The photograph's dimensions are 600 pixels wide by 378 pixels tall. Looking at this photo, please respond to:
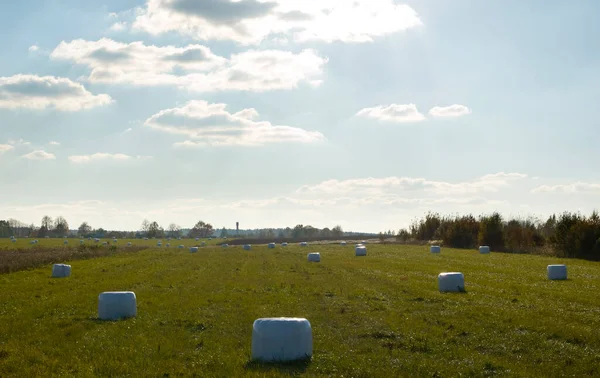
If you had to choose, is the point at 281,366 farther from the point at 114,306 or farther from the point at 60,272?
the point at 60,272

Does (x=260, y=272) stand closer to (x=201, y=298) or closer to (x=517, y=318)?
(x=201, y=298)

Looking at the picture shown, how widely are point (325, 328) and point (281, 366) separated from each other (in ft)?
14.4

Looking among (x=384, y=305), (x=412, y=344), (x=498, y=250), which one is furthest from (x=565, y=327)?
(x=498, y=250)

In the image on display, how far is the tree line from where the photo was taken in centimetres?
5066

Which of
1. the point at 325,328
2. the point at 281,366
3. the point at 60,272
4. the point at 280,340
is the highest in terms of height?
the point at 60,272

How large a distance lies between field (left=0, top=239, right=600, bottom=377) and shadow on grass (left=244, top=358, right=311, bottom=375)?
40mm

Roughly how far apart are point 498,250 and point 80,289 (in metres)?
51.2

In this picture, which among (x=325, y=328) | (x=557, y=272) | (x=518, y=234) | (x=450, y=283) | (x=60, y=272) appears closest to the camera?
(x=325, y=328)

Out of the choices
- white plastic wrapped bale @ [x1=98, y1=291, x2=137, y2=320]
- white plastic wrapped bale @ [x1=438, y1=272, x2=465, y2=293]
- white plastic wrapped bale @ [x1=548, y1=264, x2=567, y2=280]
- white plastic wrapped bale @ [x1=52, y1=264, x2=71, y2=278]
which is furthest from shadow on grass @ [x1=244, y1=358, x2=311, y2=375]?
white plastic wrapped bale @ [x1=52, y1=264, x2=71, y2=278]

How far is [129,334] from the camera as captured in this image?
16125 millimetres

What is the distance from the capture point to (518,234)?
216ft

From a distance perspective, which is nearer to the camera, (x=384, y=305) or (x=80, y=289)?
(x=384, y=305)

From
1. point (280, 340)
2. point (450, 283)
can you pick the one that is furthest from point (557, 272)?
point (280, 340)

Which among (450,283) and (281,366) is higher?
(450,283)
